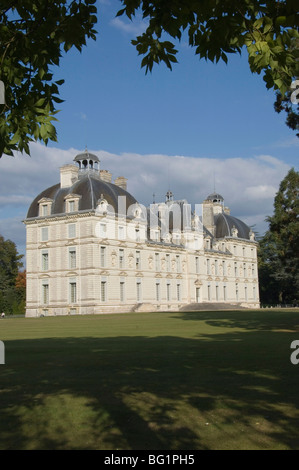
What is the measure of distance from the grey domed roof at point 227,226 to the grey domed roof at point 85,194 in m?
23.5

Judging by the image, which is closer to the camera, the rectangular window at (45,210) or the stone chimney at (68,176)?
the rectangular window at (45,210)

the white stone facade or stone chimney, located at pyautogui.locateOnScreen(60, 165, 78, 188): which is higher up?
stone chimney, located at pyautogui.locateOnScreen(60, 165, 78, 188)

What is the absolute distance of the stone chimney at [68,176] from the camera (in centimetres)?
6106

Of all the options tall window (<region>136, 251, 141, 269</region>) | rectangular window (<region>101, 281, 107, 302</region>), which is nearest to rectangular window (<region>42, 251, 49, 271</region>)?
rectangular window (<region>101, 281, 107, 302</region>)

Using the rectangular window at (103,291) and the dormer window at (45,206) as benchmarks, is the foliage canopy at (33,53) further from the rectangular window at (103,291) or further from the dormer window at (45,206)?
the dormer window at (45,206)

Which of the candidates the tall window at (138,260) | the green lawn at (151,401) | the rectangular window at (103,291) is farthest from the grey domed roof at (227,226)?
the green lawn at (151,401)

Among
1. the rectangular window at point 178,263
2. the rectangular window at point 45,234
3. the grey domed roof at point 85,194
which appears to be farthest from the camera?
the rectangular window at point 178,263

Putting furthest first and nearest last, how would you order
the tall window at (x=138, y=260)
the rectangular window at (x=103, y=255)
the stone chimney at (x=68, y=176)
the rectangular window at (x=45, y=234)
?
the tall window at (x=138, y=260) < the stone chimney at (x=68, y=176) < the rectangular window at (x=45, y=234) < the rectangular window at (x=103, y=255)

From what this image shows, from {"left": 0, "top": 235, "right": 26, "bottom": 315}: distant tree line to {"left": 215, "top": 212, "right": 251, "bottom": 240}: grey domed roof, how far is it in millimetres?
29109

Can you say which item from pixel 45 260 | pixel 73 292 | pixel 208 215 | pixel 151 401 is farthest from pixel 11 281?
pixel 151 401

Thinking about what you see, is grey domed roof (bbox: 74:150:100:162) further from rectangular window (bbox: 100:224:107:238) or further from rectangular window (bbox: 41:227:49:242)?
rectangular window (bbox: 100:224:107:238)

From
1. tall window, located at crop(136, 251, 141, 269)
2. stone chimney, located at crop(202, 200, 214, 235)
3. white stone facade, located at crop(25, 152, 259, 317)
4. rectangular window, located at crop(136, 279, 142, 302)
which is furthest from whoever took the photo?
stone chimney, located at crop(202, 200, 214, 235)

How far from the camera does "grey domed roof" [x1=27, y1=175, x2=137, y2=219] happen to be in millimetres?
57438

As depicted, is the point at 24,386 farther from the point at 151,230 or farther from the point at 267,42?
the point at 151,230
